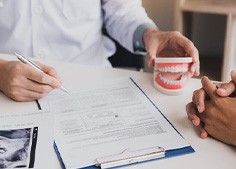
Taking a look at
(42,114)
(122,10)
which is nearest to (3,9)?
(122,10)

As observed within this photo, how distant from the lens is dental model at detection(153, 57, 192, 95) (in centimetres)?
98

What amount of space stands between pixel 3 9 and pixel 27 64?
426 mm

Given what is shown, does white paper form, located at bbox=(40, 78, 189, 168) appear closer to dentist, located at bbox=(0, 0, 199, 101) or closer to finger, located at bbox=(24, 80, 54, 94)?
finger, located at bbox=(24, 80, 54, 94)

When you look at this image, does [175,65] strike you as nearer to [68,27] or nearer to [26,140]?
[26,140]

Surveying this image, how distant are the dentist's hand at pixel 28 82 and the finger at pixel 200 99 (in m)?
0.33

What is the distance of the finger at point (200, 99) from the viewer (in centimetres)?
86

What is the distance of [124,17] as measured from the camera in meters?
1.46

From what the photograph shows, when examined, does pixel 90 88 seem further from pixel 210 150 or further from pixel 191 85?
pixel 210 150

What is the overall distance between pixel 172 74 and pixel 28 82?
0.36 metres

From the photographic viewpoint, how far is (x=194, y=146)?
2.61ft

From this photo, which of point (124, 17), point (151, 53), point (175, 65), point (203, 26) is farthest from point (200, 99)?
point (203, 26)

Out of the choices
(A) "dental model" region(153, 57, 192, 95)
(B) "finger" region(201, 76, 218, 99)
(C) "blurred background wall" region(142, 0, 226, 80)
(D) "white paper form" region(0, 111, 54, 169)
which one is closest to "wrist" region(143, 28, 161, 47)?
(A) "dental model" region(153, 57, 192, 95)

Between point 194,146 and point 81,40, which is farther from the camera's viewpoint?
point 81,40

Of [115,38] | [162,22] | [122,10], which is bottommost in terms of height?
[162,22]
